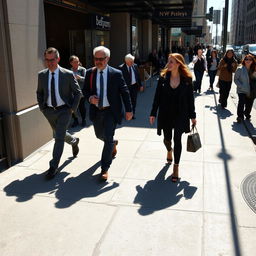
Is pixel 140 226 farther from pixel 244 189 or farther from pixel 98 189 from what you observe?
pixel 244 189

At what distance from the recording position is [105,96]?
508cm

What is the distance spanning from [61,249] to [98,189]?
1469 millimetres

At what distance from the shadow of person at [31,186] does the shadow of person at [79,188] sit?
0.46 ft

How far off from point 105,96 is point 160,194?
5.23ft

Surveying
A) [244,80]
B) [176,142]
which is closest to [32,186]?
[176,142]

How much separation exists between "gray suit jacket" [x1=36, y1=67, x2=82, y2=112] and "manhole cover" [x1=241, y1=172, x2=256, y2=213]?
2762 millimetres

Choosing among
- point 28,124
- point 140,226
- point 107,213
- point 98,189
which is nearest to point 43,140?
point 28,124

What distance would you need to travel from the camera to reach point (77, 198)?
4.67 m

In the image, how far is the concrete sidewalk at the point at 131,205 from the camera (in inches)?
142

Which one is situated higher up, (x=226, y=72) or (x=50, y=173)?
(x=226, y=72)

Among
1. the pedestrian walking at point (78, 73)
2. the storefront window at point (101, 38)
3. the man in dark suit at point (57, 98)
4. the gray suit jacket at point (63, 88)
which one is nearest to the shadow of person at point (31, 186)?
the man in dark suit at point (57, 98)

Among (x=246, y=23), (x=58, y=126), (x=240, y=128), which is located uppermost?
(x=246, y=23)

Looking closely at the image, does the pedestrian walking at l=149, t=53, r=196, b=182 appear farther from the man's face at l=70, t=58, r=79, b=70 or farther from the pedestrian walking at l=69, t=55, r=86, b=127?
the man's face at l=70, t=58, r=79, b=70

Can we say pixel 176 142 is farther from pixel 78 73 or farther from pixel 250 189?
pixel 78 73
